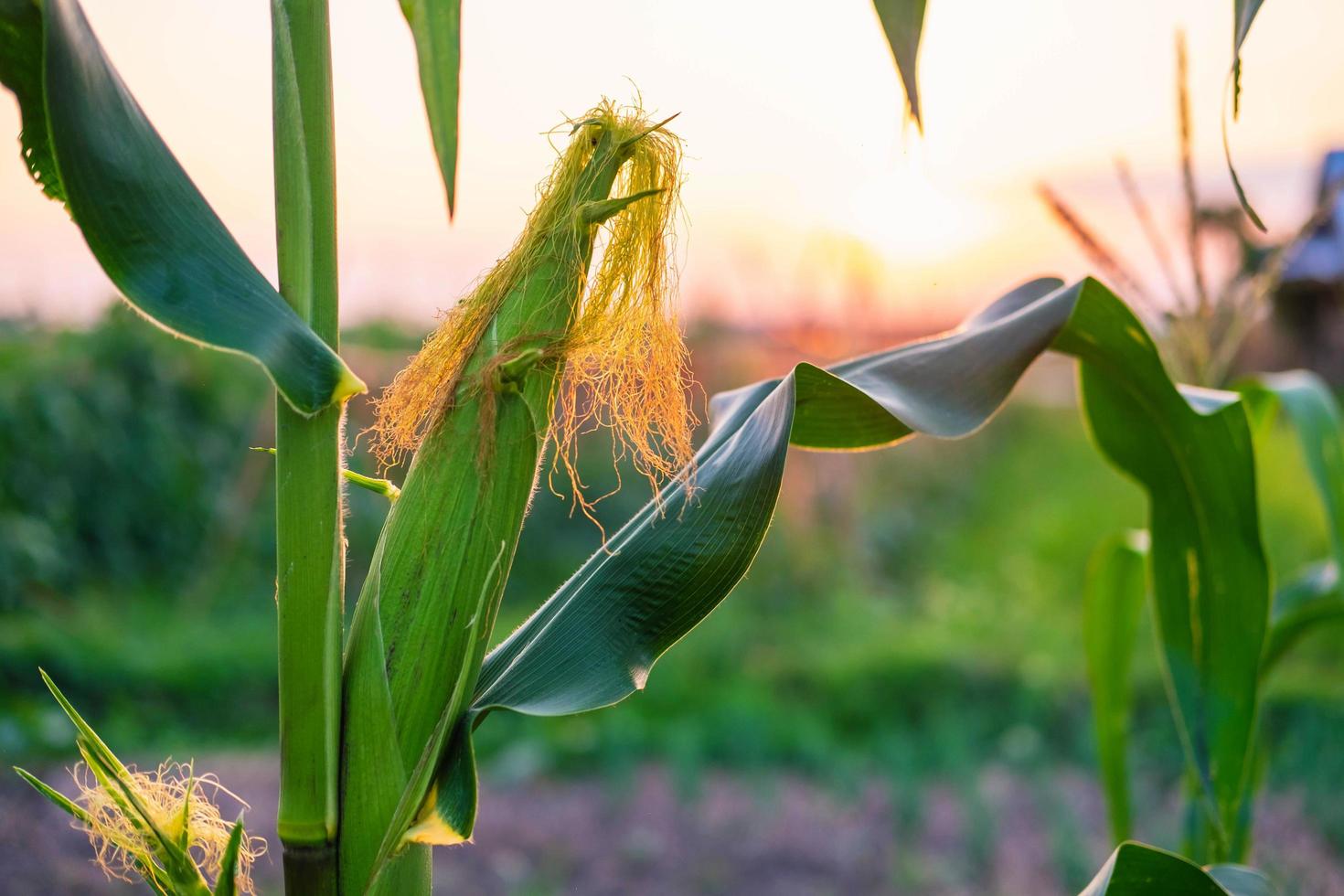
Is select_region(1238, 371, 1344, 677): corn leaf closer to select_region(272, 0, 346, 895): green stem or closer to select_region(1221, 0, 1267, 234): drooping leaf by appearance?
select_region(1221, 0, 1267, 234): drooping leaf

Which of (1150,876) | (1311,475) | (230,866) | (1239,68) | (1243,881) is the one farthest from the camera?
(1311,475)

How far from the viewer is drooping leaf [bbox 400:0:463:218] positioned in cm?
37

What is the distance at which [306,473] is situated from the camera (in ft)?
1.61

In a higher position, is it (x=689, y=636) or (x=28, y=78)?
(x=28, y=78)

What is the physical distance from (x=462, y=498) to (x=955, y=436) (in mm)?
332

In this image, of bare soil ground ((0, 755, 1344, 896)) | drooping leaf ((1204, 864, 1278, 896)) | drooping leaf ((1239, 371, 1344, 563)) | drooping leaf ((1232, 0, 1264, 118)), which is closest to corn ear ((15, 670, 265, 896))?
drooping leaf ((1232, 0, 1264, 118))

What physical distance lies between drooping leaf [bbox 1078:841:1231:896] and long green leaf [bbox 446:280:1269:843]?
27 centimetres

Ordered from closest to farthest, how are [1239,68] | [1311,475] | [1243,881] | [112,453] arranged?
[1239,68] < [1243,881] < [1311,475] < [112,453]

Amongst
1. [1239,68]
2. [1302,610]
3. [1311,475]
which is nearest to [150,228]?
[1239,68]

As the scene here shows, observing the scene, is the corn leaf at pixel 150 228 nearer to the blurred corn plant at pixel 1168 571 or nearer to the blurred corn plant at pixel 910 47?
the blurred corn plant at pixel 910 47

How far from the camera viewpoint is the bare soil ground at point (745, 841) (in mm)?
2072

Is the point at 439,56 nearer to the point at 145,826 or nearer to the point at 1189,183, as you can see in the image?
the point at 145,826

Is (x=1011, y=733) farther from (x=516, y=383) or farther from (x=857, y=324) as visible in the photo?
(x=516, y=383)

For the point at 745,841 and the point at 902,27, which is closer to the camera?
the point at 902,27
